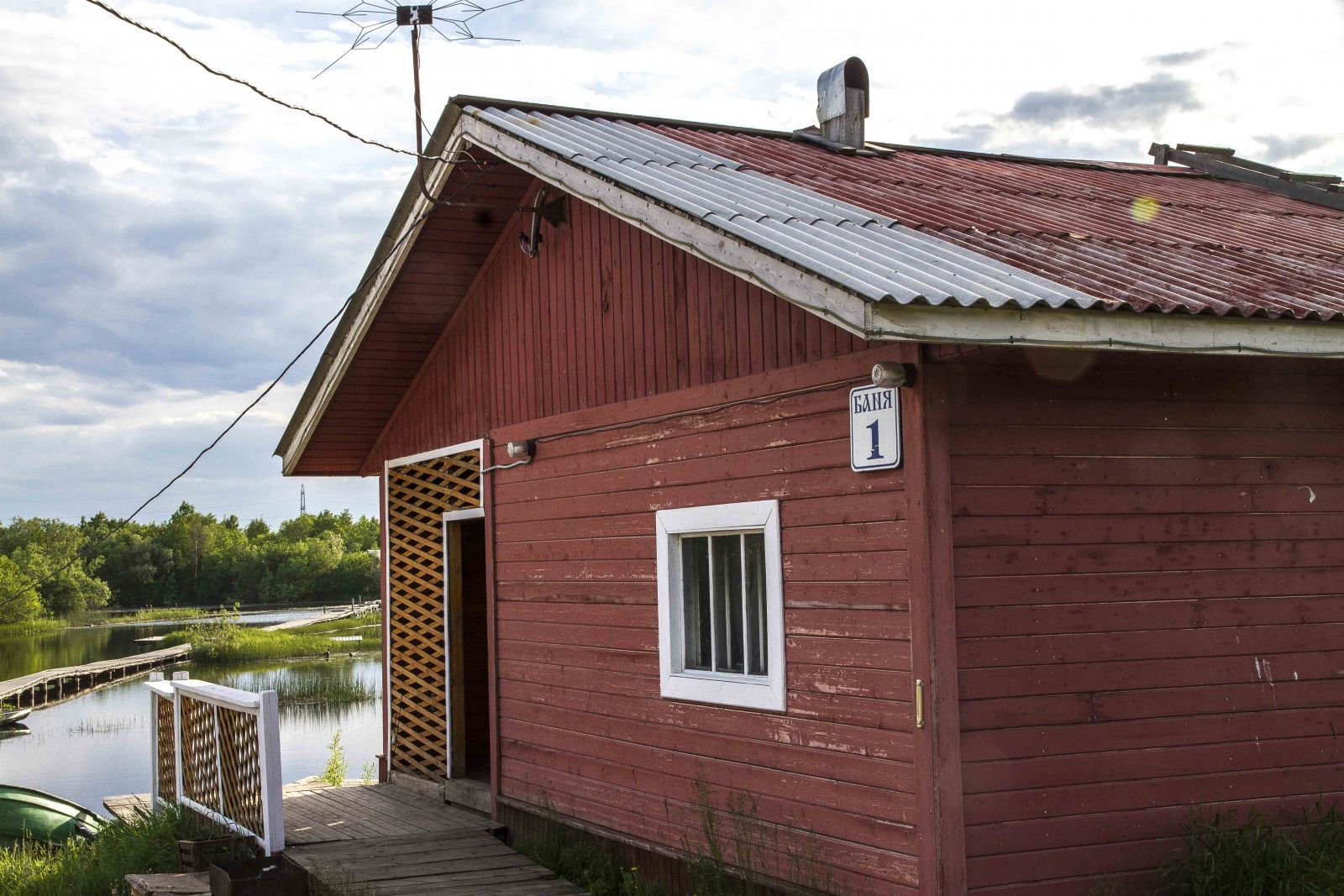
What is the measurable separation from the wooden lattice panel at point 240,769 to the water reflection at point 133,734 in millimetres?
10160

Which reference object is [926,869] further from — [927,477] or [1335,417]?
[1335,417]

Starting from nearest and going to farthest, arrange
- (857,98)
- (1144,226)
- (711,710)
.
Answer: (711,710) → (1144,226) → (857,98)

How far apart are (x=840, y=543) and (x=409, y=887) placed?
3.44 meters

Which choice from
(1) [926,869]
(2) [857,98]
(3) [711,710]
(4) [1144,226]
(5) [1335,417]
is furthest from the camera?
(2) [857,98]

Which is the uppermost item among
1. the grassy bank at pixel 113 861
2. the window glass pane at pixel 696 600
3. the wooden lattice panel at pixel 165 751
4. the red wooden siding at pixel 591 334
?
the red wooden siding at pixel 591 334

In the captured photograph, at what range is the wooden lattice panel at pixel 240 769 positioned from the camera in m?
8.26

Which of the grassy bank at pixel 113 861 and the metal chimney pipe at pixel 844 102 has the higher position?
the metal chimney pipe at pixel 844 102

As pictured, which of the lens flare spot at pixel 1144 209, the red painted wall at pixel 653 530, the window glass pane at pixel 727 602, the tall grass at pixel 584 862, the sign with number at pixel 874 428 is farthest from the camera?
the lens flare spot at pixel 1144 209

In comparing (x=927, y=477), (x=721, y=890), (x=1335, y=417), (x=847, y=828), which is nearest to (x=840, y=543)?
(x=927, y=477)

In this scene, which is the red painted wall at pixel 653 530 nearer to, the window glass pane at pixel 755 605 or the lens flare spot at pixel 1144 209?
the window glass pane at pixel 755 605

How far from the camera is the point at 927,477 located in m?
5.50

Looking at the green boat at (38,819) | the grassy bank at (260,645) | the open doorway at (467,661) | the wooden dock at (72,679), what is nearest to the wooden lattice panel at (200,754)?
the open doorway at (467,661)

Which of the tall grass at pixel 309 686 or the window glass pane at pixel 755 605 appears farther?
the tall grass at pixel 309 686

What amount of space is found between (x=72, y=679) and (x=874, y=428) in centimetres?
3986
